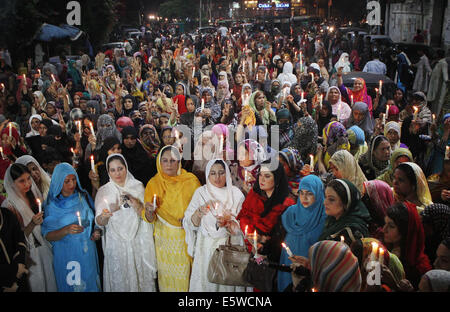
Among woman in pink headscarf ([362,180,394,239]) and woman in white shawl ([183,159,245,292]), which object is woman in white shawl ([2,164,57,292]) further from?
woman in pink headscarf ([362,180,394,239])

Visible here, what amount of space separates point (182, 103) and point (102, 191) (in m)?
3.63

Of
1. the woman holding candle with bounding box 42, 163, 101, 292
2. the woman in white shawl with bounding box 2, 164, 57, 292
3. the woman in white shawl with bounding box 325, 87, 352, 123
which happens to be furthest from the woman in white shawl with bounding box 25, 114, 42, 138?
the woman in white shawl with bounding box 325, 87, 352, 123

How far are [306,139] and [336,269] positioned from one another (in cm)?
245

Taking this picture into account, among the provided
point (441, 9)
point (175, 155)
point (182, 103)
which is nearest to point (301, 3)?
point (441, 9)

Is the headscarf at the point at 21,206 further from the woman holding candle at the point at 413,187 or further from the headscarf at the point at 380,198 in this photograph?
the woman holding candle at the point at 413,187

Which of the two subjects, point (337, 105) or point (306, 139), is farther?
point (337, 105)

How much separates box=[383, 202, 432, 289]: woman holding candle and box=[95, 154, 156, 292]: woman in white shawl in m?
1.91

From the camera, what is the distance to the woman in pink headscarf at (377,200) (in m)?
3.32

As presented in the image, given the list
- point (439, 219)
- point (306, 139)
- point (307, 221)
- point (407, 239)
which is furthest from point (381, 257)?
point (306, 139)

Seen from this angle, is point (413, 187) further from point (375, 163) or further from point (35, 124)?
point (35, 124)

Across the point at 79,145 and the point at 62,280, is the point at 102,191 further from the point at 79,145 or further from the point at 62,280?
the point at 79,145

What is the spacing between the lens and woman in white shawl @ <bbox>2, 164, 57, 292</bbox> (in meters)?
3.35

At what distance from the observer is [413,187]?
330 centimetres
